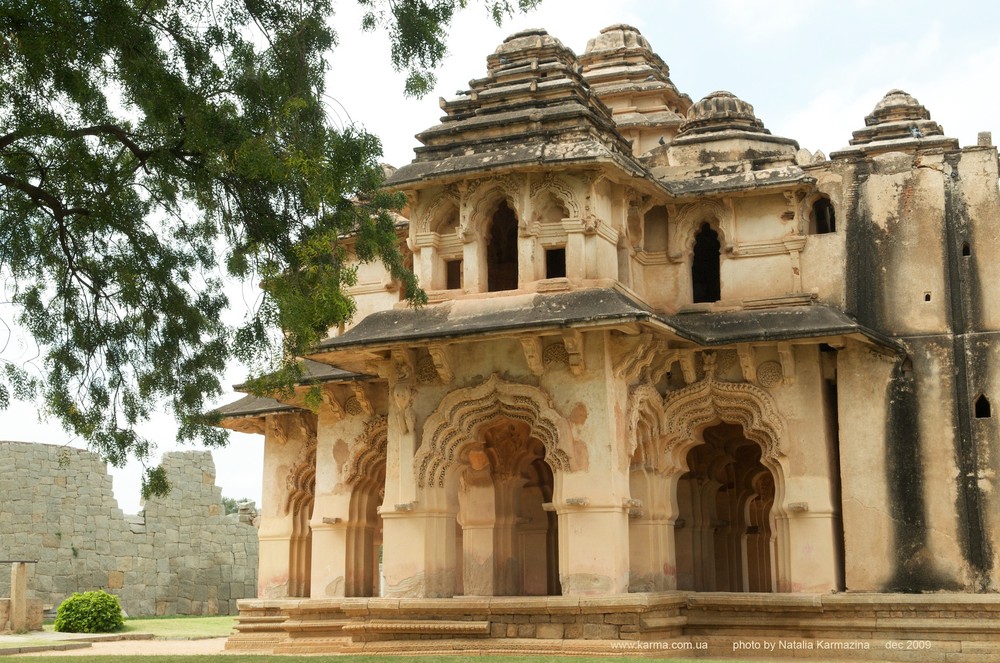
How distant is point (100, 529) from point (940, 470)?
17983 mm

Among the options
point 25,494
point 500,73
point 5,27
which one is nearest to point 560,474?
point 500,73

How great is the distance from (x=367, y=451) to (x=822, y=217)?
750 cm

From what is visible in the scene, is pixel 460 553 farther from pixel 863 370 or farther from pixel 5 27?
pixel 5 27

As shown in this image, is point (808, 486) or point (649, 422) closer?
point (808, 486)

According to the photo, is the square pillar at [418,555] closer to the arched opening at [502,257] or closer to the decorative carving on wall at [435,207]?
the decorative carving on wall at [435,207]

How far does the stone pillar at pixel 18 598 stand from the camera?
906 inches

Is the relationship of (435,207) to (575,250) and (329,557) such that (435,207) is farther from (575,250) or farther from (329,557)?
(329,557)

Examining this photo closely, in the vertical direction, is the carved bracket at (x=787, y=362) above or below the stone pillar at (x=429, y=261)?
below

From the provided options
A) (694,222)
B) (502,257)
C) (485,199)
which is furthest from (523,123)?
(502,257)

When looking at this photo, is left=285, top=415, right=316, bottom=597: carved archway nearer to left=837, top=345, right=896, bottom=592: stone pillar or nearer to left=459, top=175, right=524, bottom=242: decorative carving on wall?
left=459, top=175, right=524, bottom=242: decorative carving on wall

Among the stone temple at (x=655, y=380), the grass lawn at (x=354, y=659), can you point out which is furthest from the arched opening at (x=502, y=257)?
the grass lawn at (x=354, y=659)

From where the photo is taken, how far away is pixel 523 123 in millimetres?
17328

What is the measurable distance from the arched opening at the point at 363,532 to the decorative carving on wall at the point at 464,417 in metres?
2.50

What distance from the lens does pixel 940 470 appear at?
644 inches
